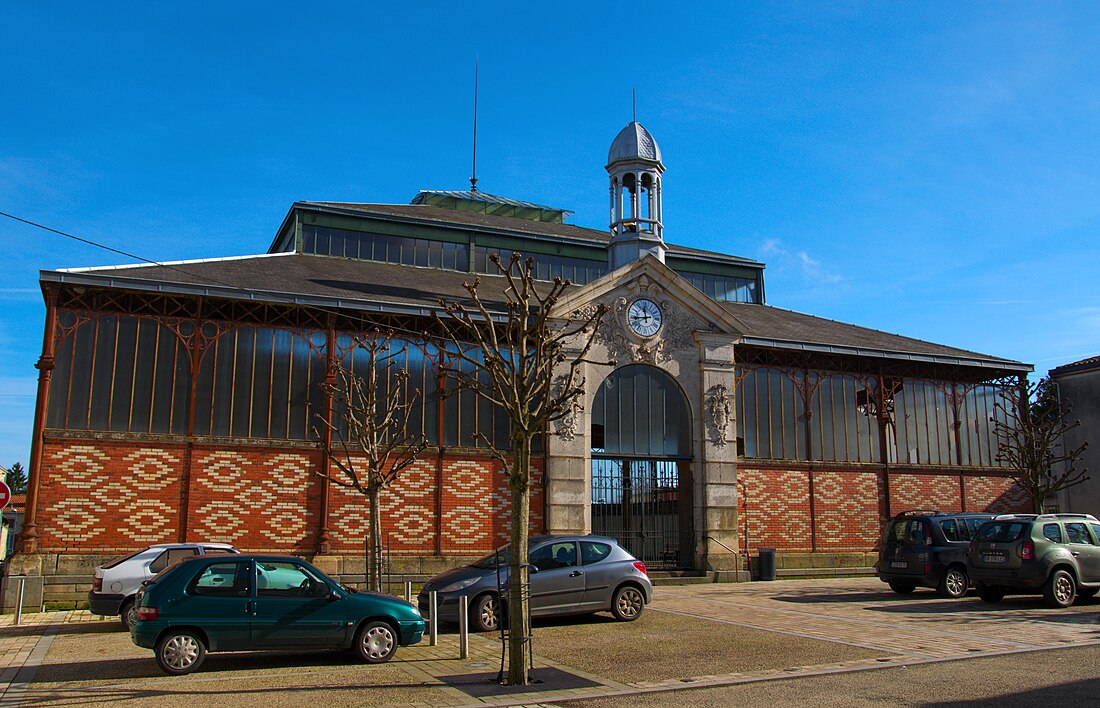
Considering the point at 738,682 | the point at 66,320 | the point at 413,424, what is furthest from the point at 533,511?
the point at 738,682

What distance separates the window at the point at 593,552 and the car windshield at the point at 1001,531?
24.6 feet

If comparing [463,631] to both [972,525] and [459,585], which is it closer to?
[459,585]

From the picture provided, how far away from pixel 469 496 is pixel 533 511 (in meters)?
1.79

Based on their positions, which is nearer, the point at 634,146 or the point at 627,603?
the point at 627,603

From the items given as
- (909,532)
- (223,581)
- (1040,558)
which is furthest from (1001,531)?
(223,581)

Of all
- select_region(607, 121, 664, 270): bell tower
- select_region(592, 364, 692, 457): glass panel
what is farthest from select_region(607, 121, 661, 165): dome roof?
select_region(592, 364, 692, 457): glass panel

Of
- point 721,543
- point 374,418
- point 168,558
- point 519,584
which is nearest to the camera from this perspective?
point 519,584

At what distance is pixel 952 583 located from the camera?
18547mm

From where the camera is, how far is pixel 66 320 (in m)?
19.6

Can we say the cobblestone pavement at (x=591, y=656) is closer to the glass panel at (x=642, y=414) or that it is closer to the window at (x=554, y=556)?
the window at (x=554, y=556)

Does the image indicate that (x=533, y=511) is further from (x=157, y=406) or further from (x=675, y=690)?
(x=675, y=690)

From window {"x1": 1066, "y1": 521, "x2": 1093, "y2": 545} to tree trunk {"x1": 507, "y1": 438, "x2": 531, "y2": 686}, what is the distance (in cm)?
1180

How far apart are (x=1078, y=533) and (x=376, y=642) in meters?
13.5

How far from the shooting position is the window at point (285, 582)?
11234 millimetres
